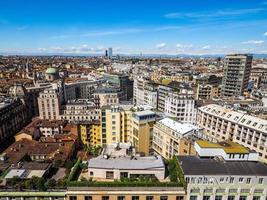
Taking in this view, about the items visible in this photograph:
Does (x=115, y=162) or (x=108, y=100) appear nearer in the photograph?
(x=115, y=162)

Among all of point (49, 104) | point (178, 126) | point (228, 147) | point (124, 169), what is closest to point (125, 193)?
point (124, 169)

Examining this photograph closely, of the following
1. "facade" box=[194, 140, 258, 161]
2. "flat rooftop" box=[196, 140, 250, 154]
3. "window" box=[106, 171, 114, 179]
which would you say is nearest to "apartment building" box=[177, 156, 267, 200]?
"facade" box=[194, 140, 258, 161]

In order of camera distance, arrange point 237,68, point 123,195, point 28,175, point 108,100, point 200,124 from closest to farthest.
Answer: point 123,195 < point 28,175 < point 200,124 < point 108,100 < point 237,68

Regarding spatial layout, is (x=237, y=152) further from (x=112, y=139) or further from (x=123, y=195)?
(x=112, y=139)

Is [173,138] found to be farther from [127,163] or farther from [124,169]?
[124,169]

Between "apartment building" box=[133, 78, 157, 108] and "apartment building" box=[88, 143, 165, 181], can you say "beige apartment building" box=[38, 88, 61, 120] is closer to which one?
"apartment building" box=[133, 78, 157, 108]

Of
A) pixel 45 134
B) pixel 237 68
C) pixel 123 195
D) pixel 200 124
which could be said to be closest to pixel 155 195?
pixel 123 195

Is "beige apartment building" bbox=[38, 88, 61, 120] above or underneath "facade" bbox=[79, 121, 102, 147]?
above

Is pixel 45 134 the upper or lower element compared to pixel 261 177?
lower
